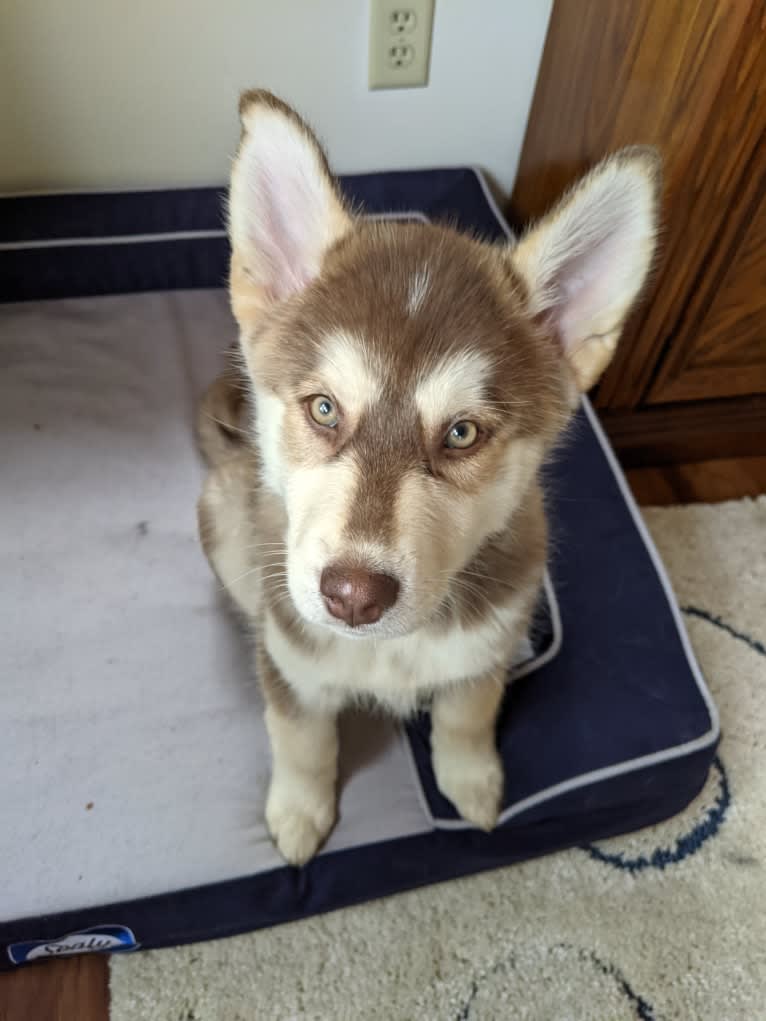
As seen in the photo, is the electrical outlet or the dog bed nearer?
the dog bed

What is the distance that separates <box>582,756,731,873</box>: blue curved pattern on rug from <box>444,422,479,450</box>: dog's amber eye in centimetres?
102

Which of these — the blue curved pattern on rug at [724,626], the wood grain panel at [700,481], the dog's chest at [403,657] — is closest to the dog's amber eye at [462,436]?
the dog's chest at [403,657]

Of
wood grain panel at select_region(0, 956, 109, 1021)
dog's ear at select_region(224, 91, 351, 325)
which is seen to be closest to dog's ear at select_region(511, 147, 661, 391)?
dog's ear at select_region(224, 91, 351, 325)

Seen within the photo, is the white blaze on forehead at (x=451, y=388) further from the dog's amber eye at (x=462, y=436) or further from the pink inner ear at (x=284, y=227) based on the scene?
the pink inner ear at (x=284, y=227)

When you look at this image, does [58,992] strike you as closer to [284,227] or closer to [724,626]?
[284,227]

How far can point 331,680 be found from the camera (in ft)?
4.34

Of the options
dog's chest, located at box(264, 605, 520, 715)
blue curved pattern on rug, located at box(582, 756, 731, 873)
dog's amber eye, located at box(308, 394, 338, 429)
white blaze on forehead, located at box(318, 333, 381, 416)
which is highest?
white blaze on forehead, located at box(318, 333, 381, 416)

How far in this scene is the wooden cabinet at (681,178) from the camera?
158 cm

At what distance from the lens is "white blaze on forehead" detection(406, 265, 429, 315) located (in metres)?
1.05

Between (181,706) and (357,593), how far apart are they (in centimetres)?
85

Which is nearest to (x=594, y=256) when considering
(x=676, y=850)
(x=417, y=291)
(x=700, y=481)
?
(x=417, y=291)

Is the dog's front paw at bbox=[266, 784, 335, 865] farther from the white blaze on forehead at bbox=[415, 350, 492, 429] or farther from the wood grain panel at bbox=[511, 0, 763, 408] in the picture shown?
the wood grain panel at bbox=[511, 0, 763, 408]

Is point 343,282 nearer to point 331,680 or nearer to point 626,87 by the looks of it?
point 331,680

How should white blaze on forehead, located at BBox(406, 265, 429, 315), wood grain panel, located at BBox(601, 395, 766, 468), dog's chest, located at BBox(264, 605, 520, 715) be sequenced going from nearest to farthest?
white blaze on forehead, located at BBox(406, 265, 429, 315) < dog's chest, located at BBox(264, 605, 520, 715) < wood grain panel, located at BBox(601, 395, 766, 468)
